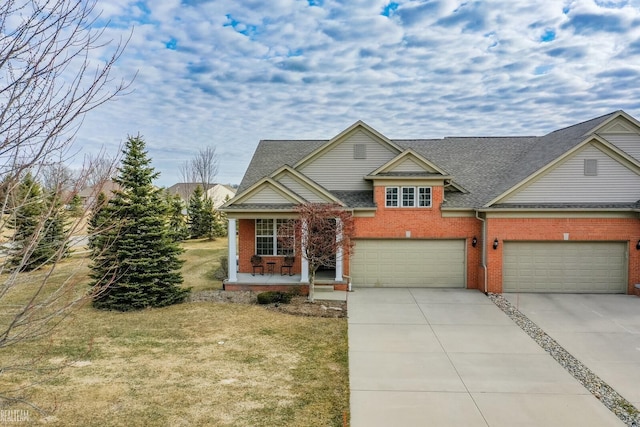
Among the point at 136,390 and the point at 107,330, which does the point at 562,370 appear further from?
the point at 107,330

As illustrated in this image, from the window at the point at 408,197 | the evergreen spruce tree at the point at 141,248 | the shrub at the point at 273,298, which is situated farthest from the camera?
the window at the point at 408,197

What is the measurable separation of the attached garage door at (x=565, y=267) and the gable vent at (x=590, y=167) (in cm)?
267

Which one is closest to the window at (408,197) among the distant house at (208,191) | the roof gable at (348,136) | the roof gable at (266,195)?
the roof gable at (348,136)

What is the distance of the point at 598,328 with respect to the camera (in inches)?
428

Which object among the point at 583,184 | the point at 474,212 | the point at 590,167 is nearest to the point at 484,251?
the point at 474,212

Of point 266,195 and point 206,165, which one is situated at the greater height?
point 206,165

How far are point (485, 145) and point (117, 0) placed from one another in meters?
19.6

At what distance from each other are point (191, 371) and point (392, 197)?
10.5 metres

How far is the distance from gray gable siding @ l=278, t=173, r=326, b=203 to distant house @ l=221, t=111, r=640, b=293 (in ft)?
0.14

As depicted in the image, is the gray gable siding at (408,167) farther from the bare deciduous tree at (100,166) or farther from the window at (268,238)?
the bare deciduous tree at (100,166)

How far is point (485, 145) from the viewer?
2053 cm

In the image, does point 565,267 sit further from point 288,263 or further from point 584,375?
point 288,263

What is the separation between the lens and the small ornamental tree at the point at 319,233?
13602 millimetres

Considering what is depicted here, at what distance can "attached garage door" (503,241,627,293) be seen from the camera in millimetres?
14758
